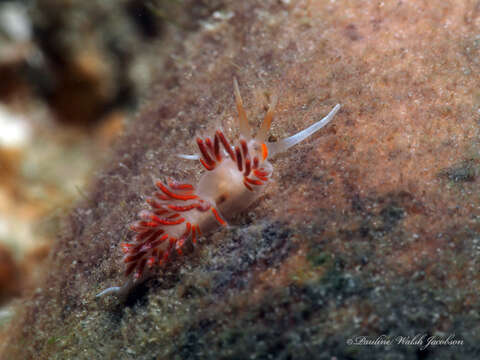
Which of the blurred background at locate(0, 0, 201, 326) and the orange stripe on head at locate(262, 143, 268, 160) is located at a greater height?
the blurred background at locate(0, 0, 201, 326)

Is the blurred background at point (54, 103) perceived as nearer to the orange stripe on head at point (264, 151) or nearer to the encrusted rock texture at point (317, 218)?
the encrusted rock texture at point (317, 218)

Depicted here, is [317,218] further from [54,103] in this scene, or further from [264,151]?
[54,103]

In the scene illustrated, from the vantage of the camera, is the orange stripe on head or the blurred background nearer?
the orange stripe on head

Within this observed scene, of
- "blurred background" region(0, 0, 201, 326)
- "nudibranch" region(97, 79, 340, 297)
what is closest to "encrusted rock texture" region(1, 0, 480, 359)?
"nudibranch" region(97, 79, 340, 297)

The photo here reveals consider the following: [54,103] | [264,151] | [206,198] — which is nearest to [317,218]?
[264,151]

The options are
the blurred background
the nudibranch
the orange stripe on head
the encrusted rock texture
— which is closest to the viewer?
the encrusted rock texture

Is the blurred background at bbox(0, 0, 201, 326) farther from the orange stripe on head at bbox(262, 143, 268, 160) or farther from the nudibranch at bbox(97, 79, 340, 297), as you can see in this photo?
the orange stripe on head at bbox(262, 143, 268, 160)

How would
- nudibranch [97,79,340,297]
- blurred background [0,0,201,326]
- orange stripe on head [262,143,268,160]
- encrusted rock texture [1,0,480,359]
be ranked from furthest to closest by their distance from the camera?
A: blurred background [0,0,201,326] → orange stripe on head [262,143,268,160] → nudibranch [97,79,340,297] → encrusted rock texture [1,0,480,359]
